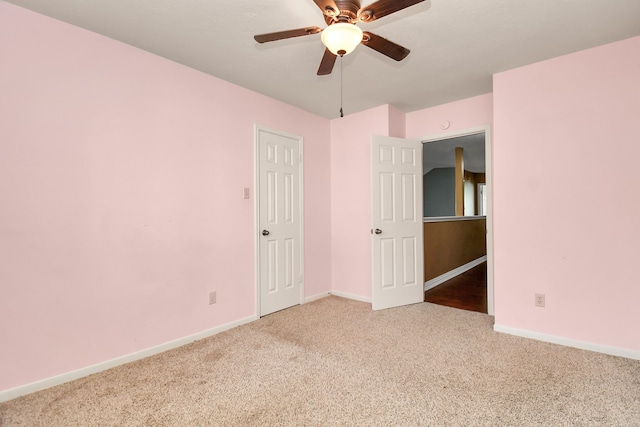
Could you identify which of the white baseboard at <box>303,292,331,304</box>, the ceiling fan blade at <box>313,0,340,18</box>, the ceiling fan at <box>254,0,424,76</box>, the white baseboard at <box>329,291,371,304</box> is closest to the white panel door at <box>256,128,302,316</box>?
the white baseboard at <box>303,292,331,304</box>

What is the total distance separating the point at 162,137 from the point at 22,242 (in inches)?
47.2

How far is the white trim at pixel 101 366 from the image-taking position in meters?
1.84

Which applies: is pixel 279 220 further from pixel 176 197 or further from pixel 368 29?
pixel 368 29

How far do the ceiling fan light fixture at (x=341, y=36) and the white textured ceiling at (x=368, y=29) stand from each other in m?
0.45

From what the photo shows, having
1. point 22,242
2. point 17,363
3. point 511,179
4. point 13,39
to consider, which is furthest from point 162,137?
point 511,179

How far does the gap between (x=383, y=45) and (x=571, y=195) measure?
2092mm

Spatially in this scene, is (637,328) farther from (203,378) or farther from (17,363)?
(17,363)

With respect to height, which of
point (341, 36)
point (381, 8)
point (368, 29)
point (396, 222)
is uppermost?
point (368, 29)

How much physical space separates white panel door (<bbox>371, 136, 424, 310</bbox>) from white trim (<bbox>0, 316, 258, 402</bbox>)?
1.87 metres

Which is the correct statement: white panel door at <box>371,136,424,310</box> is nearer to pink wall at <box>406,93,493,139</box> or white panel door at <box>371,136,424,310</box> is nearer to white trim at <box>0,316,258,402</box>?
pink wall at <box>406,93,493,139</box>

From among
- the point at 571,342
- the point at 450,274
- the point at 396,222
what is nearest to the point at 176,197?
the point at 396,222

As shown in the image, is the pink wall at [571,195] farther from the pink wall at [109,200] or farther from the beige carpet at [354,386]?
the pink wall at [109,200]

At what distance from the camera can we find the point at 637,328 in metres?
2.23

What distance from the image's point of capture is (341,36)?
1539mm
